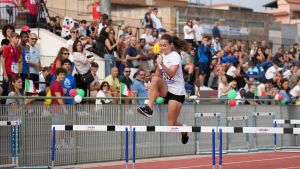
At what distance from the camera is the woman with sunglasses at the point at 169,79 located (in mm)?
15008

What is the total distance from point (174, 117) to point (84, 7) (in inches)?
785

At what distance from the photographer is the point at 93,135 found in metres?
18.9

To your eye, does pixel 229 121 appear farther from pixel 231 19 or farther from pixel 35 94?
pixel 231 19

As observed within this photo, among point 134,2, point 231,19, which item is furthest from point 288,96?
point 134,2

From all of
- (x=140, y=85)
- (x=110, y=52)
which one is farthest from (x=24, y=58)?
(x=110, y=52)

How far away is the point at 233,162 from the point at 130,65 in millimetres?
6627

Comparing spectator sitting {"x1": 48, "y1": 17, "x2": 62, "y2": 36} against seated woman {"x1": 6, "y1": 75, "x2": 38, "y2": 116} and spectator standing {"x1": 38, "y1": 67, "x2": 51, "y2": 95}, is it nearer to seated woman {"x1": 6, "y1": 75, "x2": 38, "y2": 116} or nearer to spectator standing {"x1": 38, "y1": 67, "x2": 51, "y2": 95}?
spectator standing {"x1": 38, "y1": 67, "x2": 51, "y2": 95}

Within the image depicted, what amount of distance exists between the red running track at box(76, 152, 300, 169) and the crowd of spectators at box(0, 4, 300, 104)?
1.80 metres

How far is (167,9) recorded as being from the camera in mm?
43031

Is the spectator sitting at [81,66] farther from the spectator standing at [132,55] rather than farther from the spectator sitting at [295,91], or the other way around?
the spectator sitting at [295,91]

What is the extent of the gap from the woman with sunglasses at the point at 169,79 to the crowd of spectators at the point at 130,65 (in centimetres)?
44

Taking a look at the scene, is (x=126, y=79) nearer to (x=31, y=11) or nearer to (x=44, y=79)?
(x=44, y=79)

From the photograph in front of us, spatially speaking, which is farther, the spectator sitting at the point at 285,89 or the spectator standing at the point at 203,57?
the spectator standing at the point at 203,57

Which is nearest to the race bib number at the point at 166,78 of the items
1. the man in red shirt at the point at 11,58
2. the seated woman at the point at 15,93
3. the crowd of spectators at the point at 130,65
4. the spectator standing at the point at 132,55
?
the crowd of spectators at the point at 130,65
